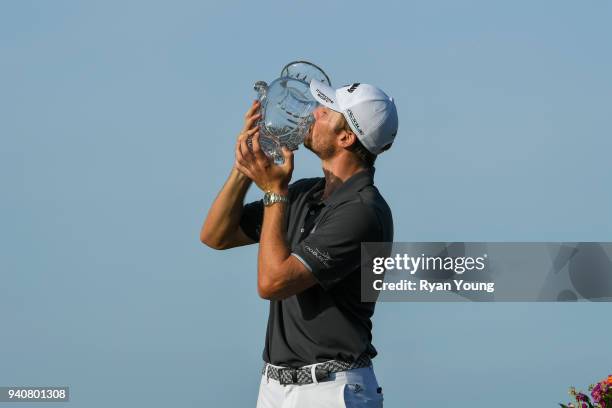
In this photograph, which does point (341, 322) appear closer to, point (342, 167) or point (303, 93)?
point (342, 167)

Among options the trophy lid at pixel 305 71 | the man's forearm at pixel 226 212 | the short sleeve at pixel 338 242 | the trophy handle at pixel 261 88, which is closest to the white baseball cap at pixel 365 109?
the trophy handle at pixel 261 88

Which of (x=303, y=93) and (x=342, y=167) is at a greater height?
(x=303, y=93)

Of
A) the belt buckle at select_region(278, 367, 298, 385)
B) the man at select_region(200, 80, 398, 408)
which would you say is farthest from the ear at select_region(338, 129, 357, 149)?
the belt buckle at select_region(278, 367, 298, 385)

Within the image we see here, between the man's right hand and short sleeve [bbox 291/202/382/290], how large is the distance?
630 millimetres

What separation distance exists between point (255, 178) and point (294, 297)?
2.38 ft

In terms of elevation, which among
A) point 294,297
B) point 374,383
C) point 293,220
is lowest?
point 374,383

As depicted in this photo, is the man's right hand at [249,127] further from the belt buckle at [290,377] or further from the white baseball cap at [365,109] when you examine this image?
the belt buckle at [290,377]

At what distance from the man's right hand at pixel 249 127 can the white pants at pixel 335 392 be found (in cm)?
136

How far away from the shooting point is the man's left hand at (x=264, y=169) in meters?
5.84

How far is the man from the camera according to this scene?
226 inches

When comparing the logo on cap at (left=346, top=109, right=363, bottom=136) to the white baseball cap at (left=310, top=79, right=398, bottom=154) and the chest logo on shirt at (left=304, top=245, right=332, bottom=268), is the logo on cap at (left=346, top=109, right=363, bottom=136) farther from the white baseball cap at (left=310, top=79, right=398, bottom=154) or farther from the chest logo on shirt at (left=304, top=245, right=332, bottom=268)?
the chest logo on shirt at (left=304, top=245, right=332, bottom=268)

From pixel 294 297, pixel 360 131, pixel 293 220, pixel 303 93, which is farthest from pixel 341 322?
pixel 303 93

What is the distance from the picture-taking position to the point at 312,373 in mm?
5867

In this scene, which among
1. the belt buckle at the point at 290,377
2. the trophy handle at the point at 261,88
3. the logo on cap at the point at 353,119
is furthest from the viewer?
the trophy handle at the point at 261,88
